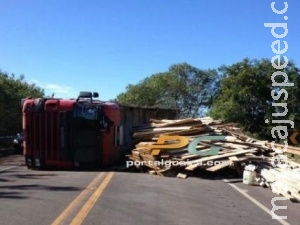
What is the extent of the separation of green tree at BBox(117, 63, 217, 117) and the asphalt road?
227ft

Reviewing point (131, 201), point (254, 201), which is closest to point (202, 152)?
point (254, 201)

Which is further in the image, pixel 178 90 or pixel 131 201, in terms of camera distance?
pixel 178 90

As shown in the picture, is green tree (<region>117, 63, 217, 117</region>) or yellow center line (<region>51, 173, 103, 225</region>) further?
green tree (<region>117, 63, 217, 117</region>)

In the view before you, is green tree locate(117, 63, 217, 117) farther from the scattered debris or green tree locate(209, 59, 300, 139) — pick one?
the scattered debris

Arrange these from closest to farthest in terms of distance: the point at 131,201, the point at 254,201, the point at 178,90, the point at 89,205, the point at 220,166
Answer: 1. the point at 89,205
2. the point at 131,201
3. the point at 254,201
4. the point at 220,166
5. the point at 178,90

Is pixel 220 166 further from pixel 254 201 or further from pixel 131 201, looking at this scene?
pixel 131 201

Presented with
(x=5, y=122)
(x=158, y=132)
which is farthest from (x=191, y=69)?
(x=158, y=132)

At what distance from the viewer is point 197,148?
58.1ft

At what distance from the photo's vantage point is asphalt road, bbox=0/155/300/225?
911 cm

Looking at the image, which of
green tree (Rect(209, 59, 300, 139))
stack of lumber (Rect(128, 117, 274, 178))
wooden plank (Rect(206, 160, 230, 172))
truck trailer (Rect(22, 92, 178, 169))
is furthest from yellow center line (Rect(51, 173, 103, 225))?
green tree (Rect(209, 59, 300, 139))

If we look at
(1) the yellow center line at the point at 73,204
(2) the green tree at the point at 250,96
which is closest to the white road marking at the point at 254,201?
(1) the yellow center line at the point at 73,204

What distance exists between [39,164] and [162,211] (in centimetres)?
967

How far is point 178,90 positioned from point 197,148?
224 ft

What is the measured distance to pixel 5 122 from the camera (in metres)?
43.5
